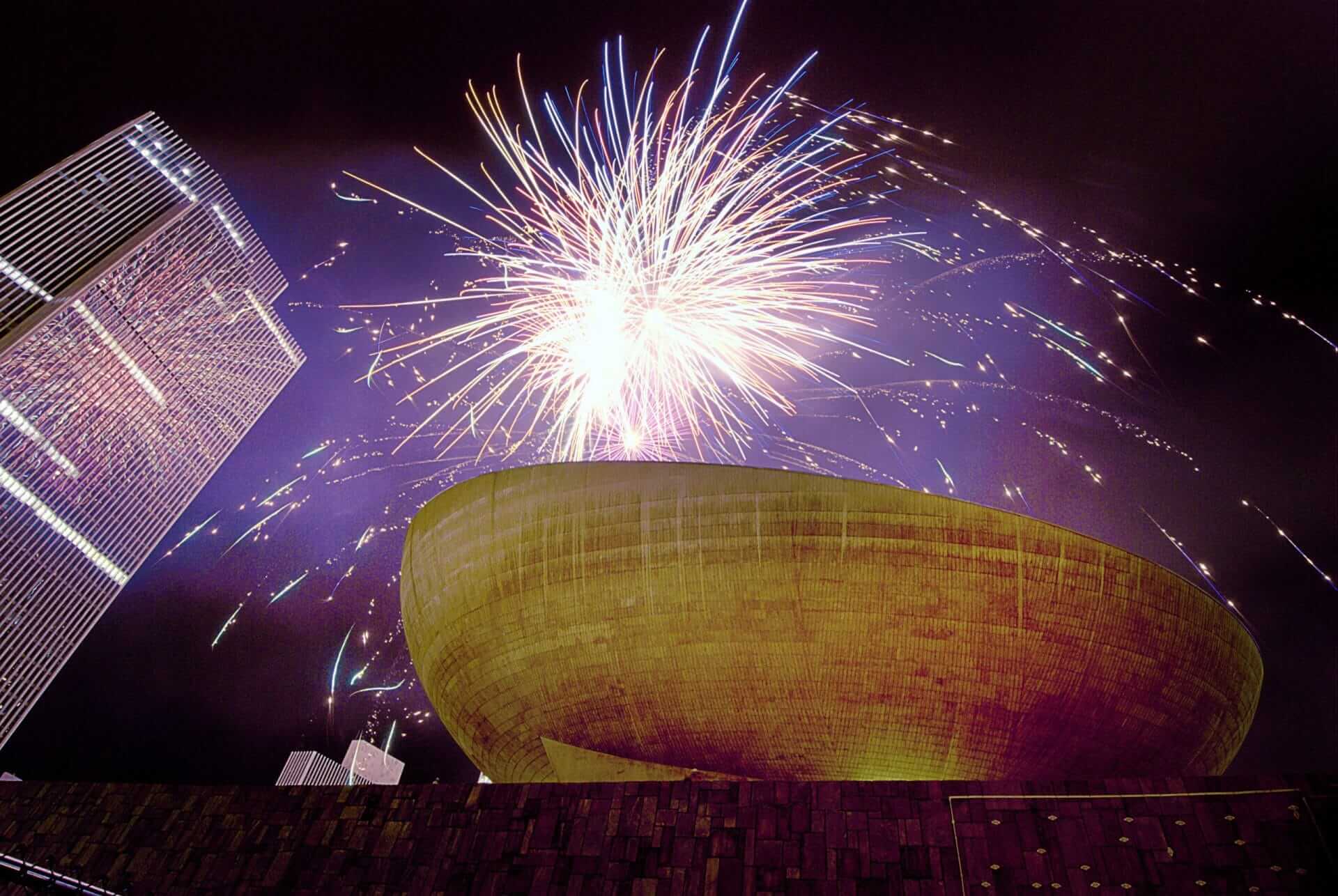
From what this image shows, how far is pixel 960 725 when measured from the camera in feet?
32.4

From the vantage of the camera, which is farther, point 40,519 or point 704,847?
point 40,519

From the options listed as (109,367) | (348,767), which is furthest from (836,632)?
(348,767)

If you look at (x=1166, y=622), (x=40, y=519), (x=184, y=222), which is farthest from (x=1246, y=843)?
(x=184, y=222)

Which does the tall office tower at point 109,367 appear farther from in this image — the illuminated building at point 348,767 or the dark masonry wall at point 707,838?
the illuminated building at point 348,767

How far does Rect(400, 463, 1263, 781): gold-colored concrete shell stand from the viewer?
31.1 feet

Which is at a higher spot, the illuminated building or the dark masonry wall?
the illuminated building

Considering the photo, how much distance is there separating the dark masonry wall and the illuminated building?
57135 millimetres

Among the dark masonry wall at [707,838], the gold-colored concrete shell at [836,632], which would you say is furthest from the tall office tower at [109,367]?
the gold-colored concrete shell at [836,632]

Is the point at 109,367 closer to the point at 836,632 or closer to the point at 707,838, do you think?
the point at 836,632

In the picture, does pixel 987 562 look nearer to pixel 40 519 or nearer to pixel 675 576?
pixel 675 576

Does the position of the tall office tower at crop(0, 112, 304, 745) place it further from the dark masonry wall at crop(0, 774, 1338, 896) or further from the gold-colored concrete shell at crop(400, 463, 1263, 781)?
the gold-colored concrete shell at crop(400, 463, 1263, 781)

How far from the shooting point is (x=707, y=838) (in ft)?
27.7

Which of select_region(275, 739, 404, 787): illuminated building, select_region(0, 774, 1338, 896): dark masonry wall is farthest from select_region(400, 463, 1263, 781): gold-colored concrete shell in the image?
select_region(275, 739, 404, 787): illuminated building

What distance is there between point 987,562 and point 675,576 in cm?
335
